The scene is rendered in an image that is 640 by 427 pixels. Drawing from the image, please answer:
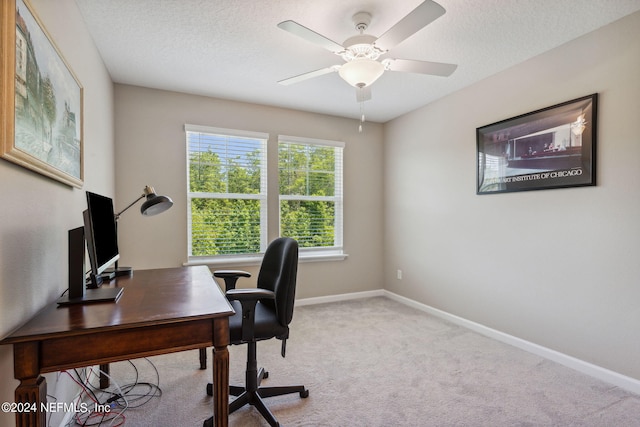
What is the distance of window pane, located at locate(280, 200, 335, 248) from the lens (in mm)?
3961

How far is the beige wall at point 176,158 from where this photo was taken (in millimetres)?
3188

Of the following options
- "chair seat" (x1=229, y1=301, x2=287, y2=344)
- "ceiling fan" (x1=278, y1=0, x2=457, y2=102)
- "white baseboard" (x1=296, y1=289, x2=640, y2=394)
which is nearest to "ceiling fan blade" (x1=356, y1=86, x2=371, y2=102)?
"ceiling fan" (x1=278, y1=0, x2=457, y2=102)

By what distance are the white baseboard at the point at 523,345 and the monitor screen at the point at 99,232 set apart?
8.12 feet

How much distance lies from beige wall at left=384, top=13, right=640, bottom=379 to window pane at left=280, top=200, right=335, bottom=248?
3.43 feet

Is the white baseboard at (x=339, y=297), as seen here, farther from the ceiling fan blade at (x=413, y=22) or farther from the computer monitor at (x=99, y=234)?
the ceiling fan blade at (x=413, y=22)

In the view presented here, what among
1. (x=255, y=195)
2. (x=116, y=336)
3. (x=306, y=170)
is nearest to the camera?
(x=116, y=336)

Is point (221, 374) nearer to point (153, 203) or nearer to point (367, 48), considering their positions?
point (153, 203)

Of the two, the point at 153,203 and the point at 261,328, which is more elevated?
the point at 153,203

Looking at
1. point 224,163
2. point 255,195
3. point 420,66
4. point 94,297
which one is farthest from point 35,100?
point 255,195

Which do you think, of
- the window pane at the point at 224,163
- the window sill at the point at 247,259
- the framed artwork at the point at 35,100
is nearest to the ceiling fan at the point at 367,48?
the framed artwork at the point at 35,100

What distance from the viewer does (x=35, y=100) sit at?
1.33 m

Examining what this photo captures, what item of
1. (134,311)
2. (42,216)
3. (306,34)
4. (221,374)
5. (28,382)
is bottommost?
(221,374)

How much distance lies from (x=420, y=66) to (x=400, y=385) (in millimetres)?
2121

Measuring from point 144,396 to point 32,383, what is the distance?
46.8 inches
